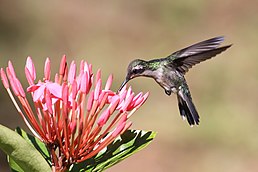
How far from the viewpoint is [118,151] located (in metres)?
1.39

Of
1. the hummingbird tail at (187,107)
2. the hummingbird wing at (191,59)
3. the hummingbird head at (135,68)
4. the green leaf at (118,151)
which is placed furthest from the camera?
the hummingbird tail at (187,107)

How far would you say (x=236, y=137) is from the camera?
17.4 ft

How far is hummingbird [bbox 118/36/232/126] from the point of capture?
1931mm

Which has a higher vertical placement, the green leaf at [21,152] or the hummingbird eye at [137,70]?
the hummingbird eye at [137,70]

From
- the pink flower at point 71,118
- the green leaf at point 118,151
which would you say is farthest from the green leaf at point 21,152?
Result: the green leaf at point 118,151

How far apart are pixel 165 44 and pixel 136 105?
5404 mm

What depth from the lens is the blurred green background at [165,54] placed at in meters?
5.23

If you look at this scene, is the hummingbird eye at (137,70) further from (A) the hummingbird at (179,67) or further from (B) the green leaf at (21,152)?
(B) the green leaf at (21,152)

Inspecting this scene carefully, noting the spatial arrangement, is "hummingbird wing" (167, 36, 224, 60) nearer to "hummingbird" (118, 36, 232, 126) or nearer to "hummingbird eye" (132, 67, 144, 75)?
"hummingbird" (118, 36, 232, 126)

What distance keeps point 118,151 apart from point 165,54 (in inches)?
202

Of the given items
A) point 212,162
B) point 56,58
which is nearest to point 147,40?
point 56,58

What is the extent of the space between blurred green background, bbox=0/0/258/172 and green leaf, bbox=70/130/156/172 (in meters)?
3.72

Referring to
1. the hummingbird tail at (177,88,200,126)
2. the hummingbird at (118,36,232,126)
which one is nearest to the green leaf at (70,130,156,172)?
the hummingbird at (118,36,232,126)

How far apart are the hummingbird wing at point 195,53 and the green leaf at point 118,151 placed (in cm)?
52
